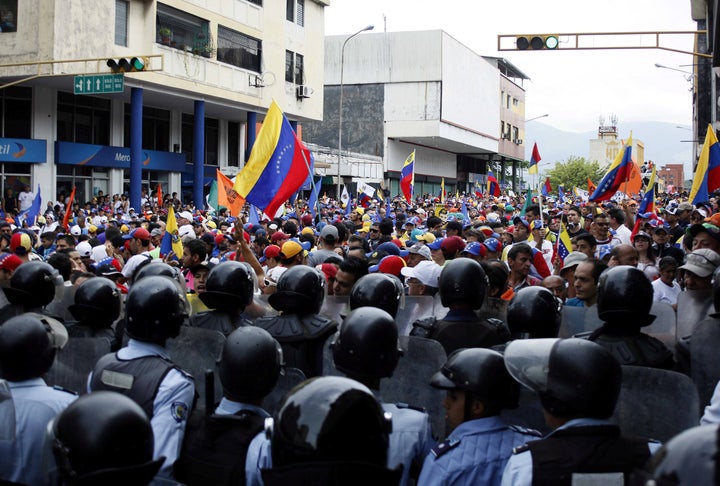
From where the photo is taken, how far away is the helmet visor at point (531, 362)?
306 centimetres

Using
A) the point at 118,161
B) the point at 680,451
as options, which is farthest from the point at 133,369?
the point at 118,161

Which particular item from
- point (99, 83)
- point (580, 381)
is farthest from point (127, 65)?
point (580, 381)

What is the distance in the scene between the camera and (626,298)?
13.6 ft

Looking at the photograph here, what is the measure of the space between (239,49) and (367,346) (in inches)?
1266

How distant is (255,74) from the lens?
34938mm

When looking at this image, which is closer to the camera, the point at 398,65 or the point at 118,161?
the point at 118,161

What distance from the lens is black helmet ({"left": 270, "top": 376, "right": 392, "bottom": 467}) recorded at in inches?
90.4

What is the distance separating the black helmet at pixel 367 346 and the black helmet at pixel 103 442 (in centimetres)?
115

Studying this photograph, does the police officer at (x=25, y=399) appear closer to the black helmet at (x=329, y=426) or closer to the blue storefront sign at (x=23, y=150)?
the black helmet at (x=329, y=426)

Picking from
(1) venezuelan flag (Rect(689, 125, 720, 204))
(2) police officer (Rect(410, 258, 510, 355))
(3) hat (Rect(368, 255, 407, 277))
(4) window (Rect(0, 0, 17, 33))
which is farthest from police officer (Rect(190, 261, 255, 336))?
(4) window (Rect(0, 0, 17, 33))

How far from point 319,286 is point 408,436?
184cm

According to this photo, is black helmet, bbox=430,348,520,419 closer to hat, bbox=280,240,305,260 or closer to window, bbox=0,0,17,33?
hat, bbox=280,240,305,260

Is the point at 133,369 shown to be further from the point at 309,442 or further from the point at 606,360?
the point at 606,360

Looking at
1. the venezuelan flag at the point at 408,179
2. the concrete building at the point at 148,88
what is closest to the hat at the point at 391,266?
the venezuelan flag at the point at 408,179
